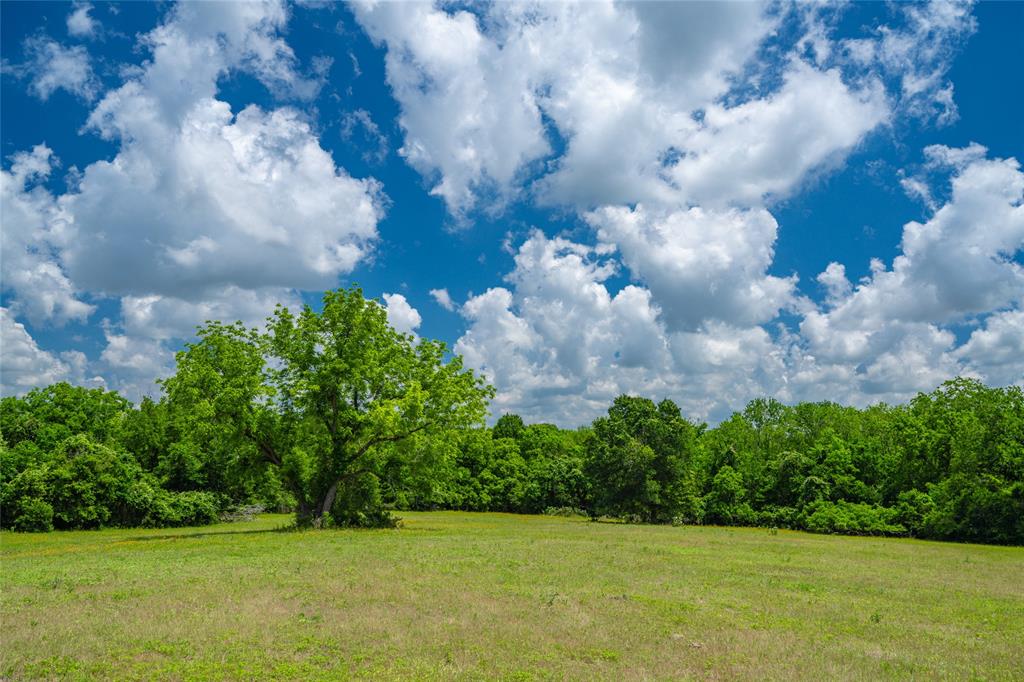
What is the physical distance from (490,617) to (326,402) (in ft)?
97.5

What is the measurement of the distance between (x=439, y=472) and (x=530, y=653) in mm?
32741

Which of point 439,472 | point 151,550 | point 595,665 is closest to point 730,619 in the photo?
point 595,665

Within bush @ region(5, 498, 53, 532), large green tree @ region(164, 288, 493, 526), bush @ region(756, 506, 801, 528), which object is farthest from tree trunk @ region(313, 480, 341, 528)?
bush @ region(756, 506, 801, 528)

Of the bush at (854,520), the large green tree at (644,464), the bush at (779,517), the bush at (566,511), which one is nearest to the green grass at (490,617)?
the bush at (854,520)

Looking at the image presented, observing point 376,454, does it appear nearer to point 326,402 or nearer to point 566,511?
point 326,402

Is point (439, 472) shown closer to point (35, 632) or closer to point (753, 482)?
point (35, 632)

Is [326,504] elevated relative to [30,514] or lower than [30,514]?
elevated

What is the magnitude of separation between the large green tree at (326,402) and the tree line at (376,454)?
0.10m

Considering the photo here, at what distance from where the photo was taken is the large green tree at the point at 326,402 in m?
40.1

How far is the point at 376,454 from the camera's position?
141 feet

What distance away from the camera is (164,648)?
12.6 metres

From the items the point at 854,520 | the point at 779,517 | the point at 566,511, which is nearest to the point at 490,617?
the point at 854,520

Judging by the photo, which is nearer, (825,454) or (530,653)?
→ (530,653)

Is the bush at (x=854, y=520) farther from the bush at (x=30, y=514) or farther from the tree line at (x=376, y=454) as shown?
the bush at (x=30, y=514)
